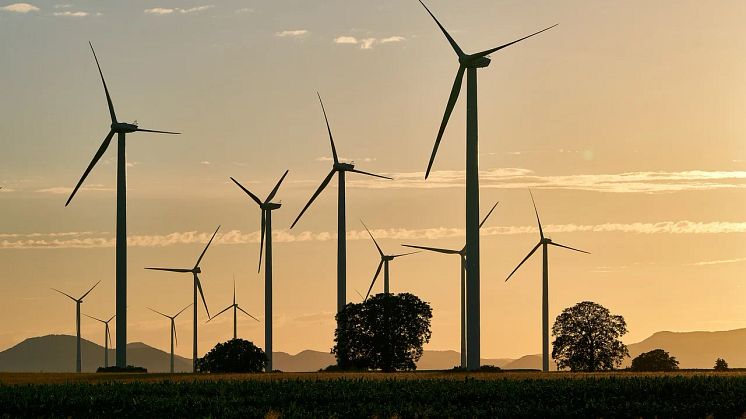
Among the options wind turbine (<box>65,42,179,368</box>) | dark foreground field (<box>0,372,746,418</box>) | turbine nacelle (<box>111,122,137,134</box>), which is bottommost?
dark foreground field (<box>0,372,746,418</box>)

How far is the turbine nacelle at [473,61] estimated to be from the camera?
142 meters

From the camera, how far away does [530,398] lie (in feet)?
306

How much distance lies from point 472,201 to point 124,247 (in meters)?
46.2

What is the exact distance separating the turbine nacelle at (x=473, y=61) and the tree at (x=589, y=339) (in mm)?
56220

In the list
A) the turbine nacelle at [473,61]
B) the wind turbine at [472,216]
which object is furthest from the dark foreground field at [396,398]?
the turbine nacelle at [473,61]

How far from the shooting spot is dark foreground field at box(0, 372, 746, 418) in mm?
86750

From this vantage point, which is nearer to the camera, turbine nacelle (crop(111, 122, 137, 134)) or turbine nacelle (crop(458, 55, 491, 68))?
turbine nacelle (crop(458, 55, 491, 68))

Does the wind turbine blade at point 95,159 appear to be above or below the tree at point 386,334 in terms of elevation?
above

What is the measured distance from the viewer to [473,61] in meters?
142

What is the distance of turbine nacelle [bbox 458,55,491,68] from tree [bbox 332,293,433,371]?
41.2 meters

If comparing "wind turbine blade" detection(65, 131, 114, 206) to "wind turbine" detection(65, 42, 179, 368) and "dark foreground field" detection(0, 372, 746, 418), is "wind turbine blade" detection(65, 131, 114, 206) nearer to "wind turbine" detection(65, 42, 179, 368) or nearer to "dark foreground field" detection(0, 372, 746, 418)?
"wind turbine" detection(65, 42, 179, 368)

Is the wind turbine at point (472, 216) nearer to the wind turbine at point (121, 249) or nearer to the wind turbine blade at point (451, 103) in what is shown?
the wind turbine blade at point (451, 103)

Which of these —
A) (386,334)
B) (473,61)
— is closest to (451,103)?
(473,61)

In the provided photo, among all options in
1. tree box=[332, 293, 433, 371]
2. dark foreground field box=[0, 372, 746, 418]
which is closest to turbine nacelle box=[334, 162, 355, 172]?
tree box=[332, 293, 433, 371]
